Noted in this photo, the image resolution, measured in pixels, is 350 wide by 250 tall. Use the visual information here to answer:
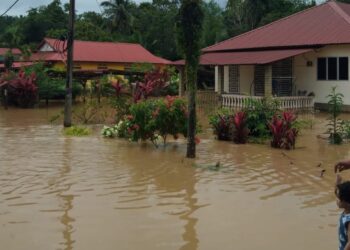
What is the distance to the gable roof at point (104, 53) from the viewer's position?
43.4 metres

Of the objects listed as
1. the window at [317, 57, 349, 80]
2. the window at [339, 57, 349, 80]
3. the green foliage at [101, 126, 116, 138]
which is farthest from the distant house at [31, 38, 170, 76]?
the green foliage at [101, 126, 116, 138]

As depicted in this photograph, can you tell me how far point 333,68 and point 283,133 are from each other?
1281 cm

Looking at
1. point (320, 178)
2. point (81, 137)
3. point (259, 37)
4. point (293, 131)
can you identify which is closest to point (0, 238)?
point (320, 178)

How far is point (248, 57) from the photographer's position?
26.4 m

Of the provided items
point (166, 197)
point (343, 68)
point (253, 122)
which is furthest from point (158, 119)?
point (343, 68)

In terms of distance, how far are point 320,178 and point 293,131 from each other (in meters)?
3.71

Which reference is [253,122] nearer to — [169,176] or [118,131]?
[118,131]

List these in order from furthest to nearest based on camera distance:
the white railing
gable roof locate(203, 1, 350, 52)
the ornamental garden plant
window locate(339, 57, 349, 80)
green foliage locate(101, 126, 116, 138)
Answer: gable roof locate(203, 1, 350, 52) < window locate(339, 57, 349, 80) < the white railing < green foliage locate(101, 126, 116, 138) < the ornamental garden plant

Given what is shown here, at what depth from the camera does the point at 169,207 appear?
770cm

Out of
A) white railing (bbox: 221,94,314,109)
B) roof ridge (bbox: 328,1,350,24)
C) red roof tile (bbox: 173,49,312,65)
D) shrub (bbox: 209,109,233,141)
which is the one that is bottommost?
shrub (bbox: 209,109,233,141)

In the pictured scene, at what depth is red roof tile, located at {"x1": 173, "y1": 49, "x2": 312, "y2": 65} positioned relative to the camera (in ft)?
80.6

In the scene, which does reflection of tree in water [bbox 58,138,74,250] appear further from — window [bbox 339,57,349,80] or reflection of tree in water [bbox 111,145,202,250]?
window [bbox 339,57,349,80]

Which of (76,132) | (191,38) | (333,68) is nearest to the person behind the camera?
(191,38)

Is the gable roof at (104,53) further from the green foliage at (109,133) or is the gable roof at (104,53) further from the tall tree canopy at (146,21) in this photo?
the green foliage at (109,133)
